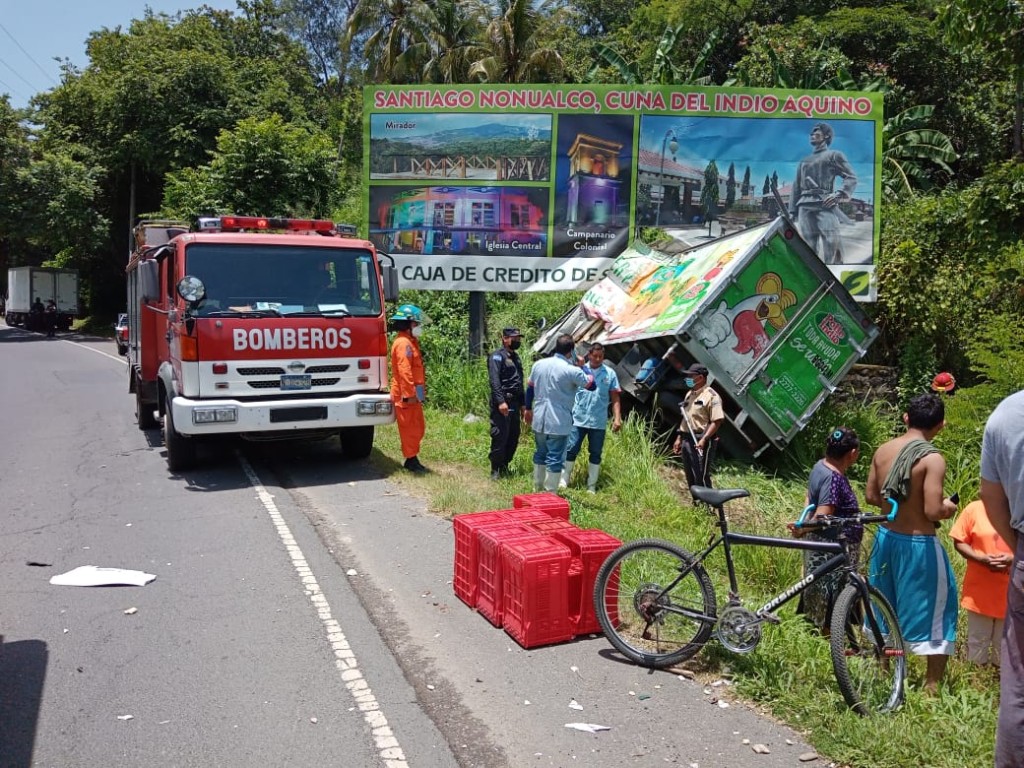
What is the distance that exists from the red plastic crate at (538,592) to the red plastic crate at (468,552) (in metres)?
0.47

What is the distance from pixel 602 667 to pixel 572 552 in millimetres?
706

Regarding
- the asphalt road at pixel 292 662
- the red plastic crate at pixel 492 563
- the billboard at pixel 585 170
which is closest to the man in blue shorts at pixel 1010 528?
the asphalt road at pixel 292 662

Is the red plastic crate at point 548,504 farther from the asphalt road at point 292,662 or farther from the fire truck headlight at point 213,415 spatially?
the fire truck headlight at point 213,415

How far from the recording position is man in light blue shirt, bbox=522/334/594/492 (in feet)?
26.5

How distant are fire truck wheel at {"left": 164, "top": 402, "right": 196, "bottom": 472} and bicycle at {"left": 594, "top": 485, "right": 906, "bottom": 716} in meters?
5.85

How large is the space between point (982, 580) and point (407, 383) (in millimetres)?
5960

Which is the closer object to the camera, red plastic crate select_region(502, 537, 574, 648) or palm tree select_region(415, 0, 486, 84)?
red plastic crate select_region(502, 537, 574, 648)

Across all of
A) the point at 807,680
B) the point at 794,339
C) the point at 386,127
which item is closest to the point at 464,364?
the point at 386,127

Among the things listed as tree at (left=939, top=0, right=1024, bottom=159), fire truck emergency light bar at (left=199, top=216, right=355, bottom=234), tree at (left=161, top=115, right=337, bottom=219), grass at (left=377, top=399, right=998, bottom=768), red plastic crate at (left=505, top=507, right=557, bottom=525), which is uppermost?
tree at (left=161, top=115, right=337, bottom=219)

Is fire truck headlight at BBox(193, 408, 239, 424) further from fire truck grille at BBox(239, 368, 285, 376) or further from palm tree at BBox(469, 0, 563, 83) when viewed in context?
palm tree at BBox(469, 0, 563, 83)

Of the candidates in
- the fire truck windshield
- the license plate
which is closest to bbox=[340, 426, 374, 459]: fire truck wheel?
the license plate

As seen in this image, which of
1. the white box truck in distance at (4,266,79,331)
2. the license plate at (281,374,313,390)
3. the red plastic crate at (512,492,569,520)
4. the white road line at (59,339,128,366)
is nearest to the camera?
the red plastic crate at (512,492,569,520)

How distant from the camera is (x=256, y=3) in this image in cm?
4512

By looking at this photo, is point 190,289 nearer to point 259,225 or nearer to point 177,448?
point 259,225
